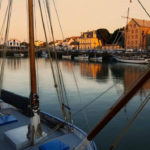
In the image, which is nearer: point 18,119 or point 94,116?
point 18,119

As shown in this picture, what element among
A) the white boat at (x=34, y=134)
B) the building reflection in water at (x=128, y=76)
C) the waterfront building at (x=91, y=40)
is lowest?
the building reflection in water at (x=128, y=76)

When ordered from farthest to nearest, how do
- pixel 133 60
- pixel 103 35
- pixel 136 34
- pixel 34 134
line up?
pixel 103 35, pixel 136 34, pixel 133 60, pixel 34 134

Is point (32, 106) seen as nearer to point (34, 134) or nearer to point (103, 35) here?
point (34, 134)

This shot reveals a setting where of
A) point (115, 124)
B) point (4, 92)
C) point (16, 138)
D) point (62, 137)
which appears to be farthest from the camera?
point (115, 124)

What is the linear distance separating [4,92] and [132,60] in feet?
222

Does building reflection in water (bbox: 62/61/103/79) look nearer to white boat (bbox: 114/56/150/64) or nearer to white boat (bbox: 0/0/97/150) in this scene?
white boat (bbox: 114/56/150/64)

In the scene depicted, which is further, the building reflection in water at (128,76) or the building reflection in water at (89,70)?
the building reflection in water at (89,70)

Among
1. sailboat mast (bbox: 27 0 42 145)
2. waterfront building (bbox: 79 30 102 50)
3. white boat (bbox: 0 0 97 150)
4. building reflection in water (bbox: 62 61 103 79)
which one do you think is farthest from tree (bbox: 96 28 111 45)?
sailboat mast (bbox: 27 0 42 145)

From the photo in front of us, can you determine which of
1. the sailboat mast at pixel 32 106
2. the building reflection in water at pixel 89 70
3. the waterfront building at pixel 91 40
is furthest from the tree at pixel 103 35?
the sailboat mast at pixel 32 106

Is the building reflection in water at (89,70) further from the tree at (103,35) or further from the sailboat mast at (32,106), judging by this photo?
the tree at (103,35)

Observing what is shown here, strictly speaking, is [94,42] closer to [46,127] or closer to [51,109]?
[51,109]

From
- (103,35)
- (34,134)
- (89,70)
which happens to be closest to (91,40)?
(103,35)

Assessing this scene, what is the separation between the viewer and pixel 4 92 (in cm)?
1137

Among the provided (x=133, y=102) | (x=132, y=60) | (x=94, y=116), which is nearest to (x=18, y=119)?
(x=94, y=116)
